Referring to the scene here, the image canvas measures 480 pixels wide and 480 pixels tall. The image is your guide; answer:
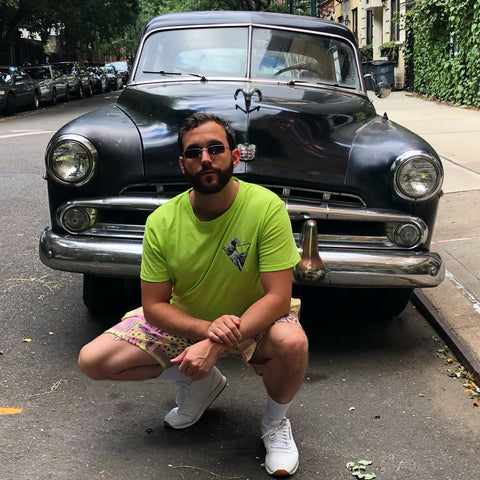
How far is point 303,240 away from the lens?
3768 millimetres

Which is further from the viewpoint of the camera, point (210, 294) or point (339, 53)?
point (339, 53)

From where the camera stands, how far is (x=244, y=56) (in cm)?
532

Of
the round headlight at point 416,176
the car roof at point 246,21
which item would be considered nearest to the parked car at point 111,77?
the car roof at point 246,21

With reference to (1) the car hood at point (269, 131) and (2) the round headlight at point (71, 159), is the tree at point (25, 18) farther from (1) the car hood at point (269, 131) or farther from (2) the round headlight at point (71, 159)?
(2) the round headlight at point (71, 159)

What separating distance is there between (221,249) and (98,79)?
32.3 metres

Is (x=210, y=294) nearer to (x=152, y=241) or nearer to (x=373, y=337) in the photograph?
(x=152, y=241)

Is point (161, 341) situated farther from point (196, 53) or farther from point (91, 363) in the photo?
point (196, 53)

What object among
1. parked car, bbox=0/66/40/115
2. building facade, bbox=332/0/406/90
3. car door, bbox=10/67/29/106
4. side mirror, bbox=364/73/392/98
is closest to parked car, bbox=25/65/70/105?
parked car, bbox=0/66/40/115

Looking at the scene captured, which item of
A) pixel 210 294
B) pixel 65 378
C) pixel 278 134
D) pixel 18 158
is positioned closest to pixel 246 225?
pixel 210 294

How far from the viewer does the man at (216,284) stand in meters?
2.86

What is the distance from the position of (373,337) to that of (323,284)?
2.72 ft

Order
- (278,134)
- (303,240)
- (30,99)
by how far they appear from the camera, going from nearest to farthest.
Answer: (303,240)
(278,134)
(30,99)

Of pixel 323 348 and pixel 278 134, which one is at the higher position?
pixel 278 134

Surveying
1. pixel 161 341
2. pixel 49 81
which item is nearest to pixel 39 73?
pixel 49 81
